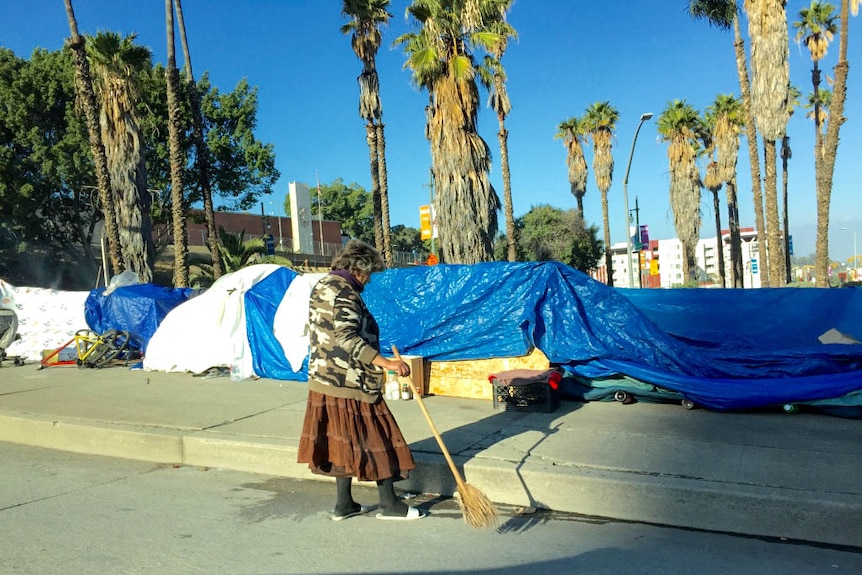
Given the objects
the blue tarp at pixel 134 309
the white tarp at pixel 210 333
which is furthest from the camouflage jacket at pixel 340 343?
the blue tarp at pixel 134 309

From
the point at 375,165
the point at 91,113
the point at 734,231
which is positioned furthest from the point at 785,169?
the point at 91,113

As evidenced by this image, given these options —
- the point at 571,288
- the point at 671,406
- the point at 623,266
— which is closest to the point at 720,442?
the point at 671,406

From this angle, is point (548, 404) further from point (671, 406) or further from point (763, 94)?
point (763, 94)

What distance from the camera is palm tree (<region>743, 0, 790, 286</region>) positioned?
21.4 metres

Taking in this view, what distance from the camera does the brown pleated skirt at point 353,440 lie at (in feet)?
13.9

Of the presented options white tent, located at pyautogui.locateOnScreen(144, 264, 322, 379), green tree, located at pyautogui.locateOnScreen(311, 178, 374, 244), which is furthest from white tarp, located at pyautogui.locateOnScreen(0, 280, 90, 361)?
green tree, located at pyautogui.locateOnScreen(311, 178, 374, 244)

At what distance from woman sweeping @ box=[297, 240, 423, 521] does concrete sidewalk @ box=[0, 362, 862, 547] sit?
2.83ft

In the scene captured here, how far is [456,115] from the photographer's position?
20.3m

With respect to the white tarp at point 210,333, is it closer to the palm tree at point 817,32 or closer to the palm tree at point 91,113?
the palm tree at point 91,113

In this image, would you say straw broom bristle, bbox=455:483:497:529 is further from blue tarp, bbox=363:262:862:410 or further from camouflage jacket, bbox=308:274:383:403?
blue tarp, bbox=363:262:862:410

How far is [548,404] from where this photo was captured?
675 cm

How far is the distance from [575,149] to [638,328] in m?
38.7

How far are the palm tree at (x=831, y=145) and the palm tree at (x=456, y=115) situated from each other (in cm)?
959

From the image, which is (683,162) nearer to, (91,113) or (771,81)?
(771,81)
